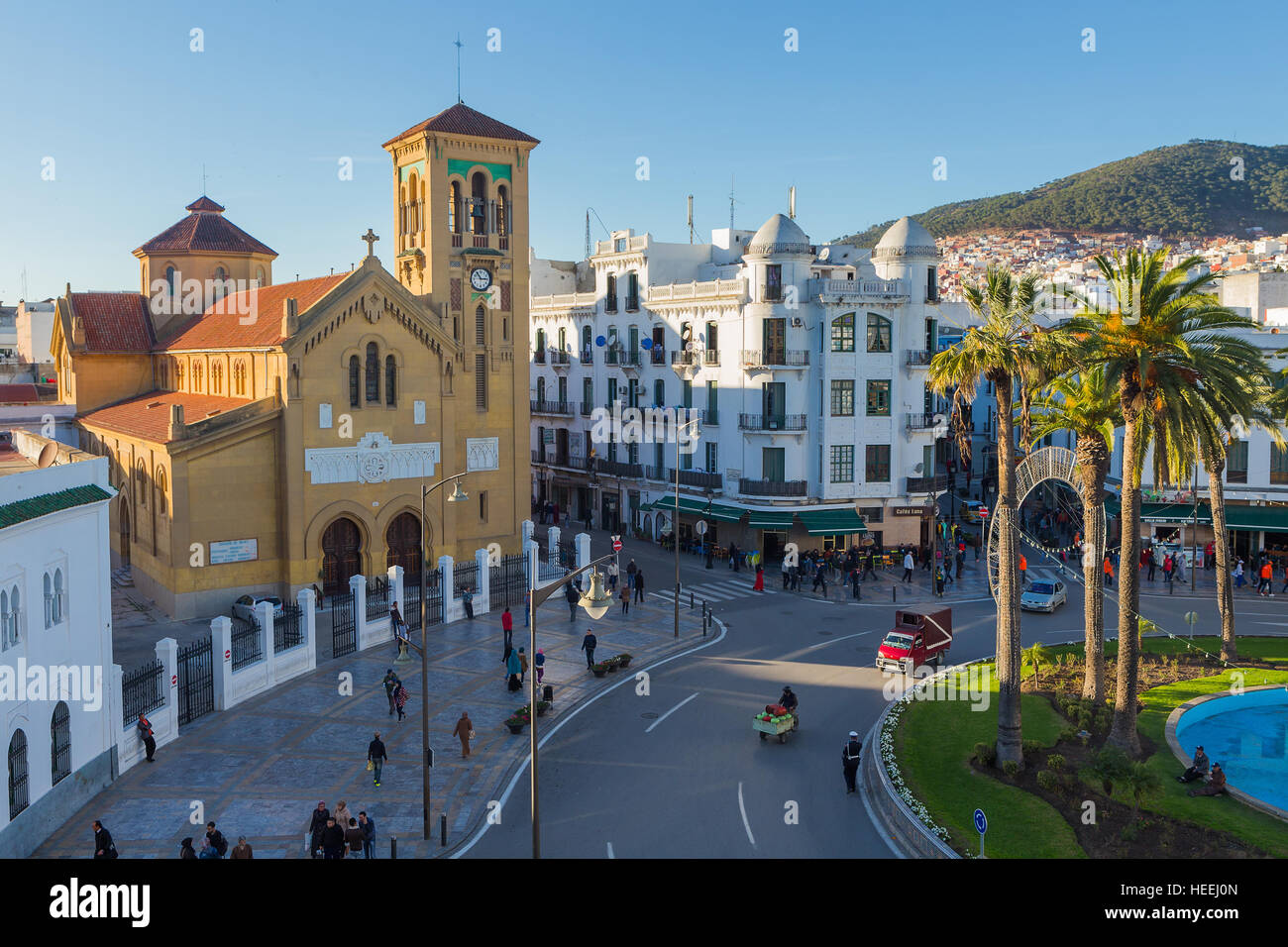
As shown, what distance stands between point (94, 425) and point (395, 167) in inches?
742

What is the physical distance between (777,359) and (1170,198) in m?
107

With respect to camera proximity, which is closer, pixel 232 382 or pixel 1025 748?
pixel 1025 748

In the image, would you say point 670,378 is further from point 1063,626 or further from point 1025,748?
point 1025,748

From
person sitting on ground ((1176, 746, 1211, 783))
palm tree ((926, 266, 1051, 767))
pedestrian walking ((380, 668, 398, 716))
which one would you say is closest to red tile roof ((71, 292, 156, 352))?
pedestrian walking ((380, 668, 398, 716))

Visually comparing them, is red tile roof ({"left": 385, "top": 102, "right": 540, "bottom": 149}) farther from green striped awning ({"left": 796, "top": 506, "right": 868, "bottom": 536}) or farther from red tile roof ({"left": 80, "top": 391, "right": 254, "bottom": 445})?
green striped awning ({"left": 796, "top": 506, "right": 868, "bottom": 536})

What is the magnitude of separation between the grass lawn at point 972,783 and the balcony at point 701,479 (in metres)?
23.6

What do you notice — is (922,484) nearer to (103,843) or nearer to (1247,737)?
(1247,737)

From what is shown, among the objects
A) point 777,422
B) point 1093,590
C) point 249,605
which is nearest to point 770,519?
point 777,422

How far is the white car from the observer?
139 feet

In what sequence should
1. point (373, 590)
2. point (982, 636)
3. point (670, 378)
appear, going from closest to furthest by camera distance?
point (982, 636) < point (373, 590) < point (670, 378)

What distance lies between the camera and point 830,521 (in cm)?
5056

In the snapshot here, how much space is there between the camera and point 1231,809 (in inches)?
893

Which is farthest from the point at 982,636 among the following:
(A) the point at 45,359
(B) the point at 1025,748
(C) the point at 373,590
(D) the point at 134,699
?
(A) the point at 45,359

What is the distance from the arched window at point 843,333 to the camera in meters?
51.0
